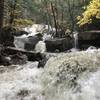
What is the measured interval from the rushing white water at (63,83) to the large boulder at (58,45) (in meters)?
8.84

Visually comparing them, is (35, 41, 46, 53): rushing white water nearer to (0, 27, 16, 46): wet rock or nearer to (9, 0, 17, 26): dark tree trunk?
(0, 27, 16, 46): wet rock

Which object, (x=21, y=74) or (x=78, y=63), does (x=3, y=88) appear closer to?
(x=21, y=74)

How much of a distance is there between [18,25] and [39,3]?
35.4 ft

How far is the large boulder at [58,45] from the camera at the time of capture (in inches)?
625

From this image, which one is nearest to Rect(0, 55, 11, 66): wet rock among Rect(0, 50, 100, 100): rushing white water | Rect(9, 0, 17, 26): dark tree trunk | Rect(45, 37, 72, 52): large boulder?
Rect(0, 50, 100, 100): rushing white water

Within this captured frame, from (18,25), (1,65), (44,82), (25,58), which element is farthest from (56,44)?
(44,82)

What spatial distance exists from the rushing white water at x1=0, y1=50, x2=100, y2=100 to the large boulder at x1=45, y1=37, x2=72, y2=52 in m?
8.84

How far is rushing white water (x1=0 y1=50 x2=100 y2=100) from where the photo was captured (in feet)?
18.0

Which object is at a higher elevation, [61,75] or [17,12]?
[17,12]

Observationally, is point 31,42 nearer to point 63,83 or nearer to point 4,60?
point 4,60

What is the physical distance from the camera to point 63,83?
5.92 m

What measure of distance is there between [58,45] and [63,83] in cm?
1001

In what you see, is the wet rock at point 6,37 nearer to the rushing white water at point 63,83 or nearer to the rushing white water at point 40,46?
the rushing white water at point 40,46

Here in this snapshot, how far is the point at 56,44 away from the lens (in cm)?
1590
